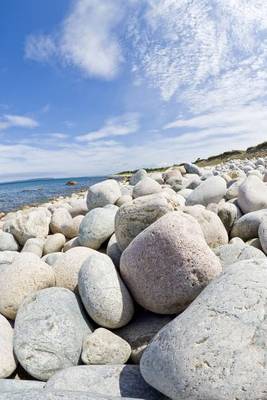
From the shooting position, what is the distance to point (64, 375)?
7.80 feet

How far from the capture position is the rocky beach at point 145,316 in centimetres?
185

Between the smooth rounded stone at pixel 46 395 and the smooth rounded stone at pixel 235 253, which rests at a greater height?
the smooth rounded stone at pixel 235 253

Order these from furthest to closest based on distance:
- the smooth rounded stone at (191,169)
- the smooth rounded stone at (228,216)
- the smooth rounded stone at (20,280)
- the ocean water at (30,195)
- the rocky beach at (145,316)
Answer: the ocean water at (30,195)
the smooth rounded stone at (191,169)
the smooth rounded stone at (228,216)
the smooth rounded stone at (20,280)
the rocky beach at (145,316)

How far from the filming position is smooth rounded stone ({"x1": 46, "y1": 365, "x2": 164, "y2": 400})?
7.31 ft

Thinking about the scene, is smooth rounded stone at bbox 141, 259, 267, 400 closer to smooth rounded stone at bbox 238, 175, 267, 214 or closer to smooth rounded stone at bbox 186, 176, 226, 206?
smooth rounded stone at bbox 238, 175, 267, 214

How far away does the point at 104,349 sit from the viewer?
256 cm

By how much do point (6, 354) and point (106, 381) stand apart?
0.94 meters

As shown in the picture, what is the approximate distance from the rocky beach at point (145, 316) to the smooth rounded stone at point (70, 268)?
1 centimetres

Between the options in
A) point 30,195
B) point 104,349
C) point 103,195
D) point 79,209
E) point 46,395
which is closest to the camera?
point 46,395

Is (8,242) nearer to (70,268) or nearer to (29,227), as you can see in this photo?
(29,227)

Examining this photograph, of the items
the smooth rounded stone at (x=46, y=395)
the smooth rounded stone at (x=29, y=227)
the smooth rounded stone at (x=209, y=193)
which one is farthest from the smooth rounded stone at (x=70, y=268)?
the smooth rounded stone at (x=209, y=193)

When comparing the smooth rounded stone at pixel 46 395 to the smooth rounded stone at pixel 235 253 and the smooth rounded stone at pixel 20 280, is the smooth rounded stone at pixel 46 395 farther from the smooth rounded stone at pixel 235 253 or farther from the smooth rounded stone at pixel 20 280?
the smooth rounded stone at pixel 235 253

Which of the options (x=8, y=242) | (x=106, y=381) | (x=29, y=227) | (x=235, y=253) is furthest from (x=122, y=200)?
(x=106, y=381)

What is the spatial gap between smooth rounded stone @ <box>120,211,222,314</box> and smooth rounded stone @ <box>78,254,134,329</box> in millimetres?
153
